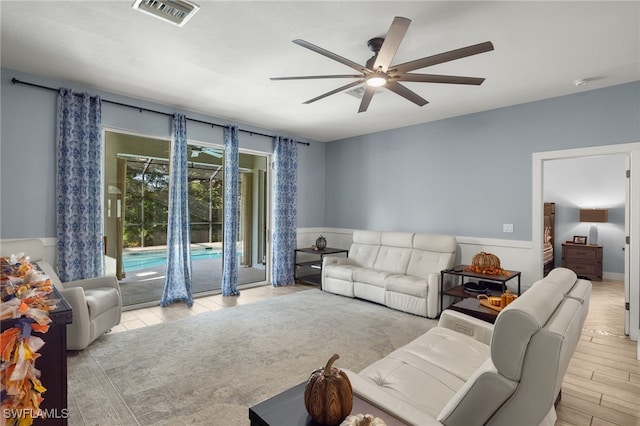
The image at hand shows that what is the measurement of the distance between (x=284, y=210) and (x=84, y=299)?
A: 3474 mm

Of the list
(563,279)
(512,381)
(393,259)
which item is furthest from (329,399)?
(393,259)

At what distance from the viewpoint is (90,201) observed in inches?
152

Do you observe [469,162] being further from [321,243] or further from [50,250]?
[50,250]

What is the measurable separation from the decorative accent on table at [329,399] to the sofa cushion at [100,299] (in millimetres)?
2883

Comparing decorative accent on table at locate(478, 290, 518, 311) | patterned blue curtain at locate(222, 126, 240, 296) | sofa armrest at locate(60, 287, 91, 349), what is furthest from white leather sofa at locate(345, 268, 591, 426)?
patterned blue curtain at locate(222, 126, 240, 296)

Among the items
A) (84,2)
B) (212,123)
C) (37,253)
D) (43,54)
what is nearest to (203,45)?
(84,2)

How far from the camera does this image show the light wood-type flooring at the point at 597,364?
7.33ft

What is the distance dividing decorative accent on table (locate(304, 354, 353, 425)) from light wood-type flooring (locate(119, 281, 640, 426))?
1.90 metres

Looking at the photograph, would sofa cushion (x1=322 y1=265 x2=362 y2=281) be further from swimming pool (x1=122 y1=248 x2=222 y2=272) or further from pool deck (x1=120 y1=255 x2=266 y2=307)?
swimming pool (x1=122 y1=248 x2=222 y2=272)

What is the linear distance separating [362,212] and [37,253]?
4.77 m

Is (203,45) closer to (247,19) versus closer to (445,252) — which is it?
(247,19)

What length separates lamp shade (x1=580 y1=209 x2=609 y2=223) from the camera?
663cm

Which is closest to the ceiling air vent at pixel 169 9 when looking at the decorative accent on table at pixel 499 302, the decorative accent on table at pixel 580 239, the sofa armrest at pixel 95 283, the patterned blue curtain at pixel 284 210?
the sofa armrest at pixel 95 283

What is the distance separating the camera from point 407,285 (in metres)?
4.32
